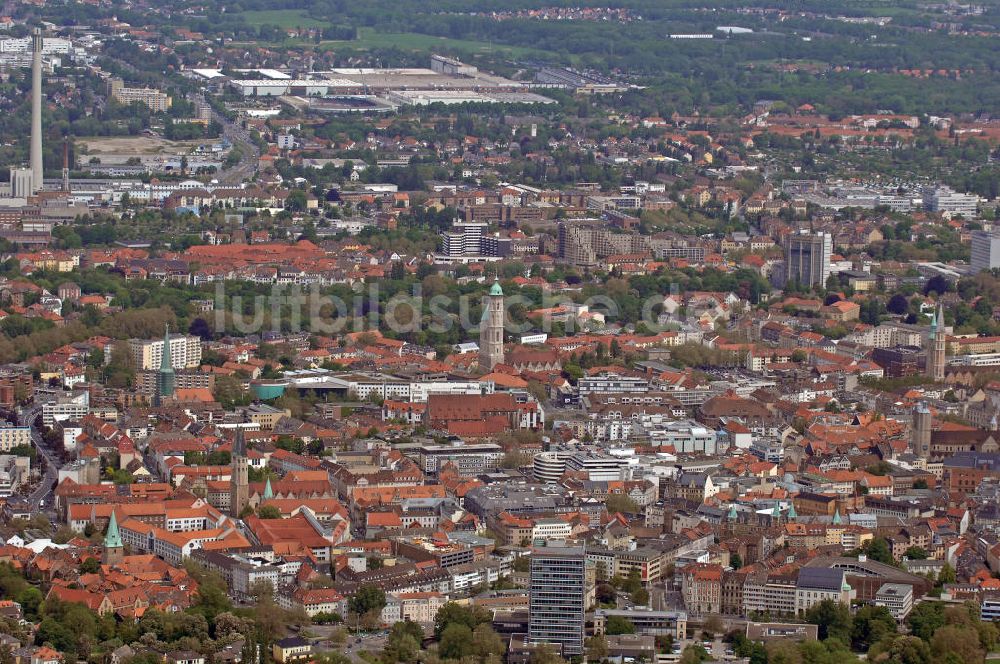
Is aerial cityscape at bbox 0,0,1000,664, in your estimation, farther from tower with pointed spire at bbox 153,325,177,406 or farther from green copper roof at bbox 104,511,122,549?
green copper roof at bbox 104,511,122,549

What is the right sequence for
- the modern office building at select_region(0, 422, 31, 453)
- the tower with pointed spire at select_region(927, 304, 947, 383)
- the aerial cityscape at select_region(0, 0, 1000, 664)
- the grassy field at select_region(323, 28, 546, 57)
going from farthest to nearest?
the grassy field at select_region(323, 28, 546, 57) < the tower with pointed spire at select_region(927, 304, 947, 383) < the modern office building at select_region(0, 422, 31, 453) < the aerial cityscape at select_region(0, 0, 1000, 664)

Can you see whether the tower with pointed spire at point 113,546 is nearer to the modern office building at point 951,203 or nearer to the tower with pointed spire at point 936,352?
the tower with pointed spire at point 936,352

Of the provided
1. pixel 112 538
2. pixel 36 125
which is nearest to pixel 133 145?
pixel 36 125

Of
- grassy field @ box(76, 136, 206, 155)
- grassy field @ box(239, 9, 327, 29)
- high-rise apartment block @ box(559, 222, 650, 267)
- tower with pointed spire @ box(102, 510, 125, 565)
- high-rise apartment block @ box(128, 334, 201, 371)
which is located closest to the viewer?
tower with pointed spire @ box(102, 510, 125, 565)

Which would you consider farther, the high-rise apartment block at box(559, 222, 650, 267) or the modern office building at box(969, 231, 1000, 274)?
the high-rise apartment block at box(559, 222, 650, 267)

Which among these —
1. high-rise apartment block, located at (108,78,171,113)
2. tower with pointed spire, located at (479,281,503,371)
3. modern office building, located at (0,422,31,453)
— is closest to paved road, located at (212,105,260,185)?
high-rise apartment block, located at (108,78,171,113)

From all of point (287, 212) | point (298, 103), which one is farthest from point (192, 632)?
point (298, 103)

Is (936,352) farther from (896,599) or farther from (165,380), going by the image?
(896,599)

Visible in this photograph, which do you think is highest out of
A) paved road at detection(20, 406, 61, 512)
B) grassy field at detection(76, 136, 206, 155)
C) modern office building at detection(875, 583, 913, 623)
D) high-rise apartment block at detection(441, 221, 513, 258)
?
modern office building at detection(875, 583, 913, 623)
